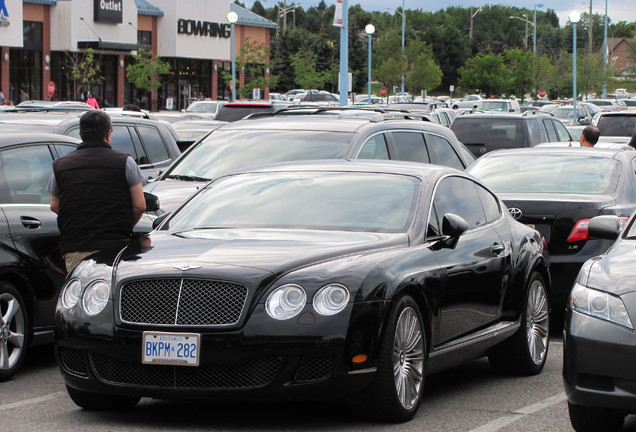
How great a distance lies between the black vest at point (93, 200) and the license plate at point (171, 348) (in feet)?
7.22

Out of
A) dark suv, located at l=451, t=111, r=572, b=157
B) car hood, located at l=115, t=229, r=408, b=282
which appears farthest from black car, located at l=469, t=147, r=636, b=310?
dark suv, located at l=451, t=111, r=572, b=157

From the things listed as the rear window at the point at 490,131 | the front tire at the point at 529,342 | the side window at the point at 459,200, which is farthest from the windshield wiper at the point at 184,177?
the rear window at the point at 490,131

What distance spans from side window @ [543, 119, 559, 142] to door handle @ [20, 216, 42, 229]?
16.8 meters

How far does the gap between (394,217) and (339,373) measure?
1.60 m

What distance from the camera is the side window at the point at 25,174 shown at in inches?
358

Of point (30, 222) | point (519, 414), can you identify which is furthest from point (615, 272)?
point (30, 222)

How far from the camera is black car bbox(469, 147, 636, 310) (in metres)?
10.9

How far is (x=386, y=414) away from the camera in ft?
22.6

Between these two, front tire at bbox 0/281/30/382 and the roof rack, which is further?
the roof rack

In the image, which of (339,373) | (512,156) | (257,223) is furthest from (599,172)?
(339,373)

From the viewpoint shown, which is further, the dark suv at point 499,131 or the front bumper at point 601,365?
the dark suv at point 499,131

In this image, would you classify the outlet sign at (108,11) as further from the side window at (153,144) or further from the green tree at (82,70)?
the side window at (153,144)

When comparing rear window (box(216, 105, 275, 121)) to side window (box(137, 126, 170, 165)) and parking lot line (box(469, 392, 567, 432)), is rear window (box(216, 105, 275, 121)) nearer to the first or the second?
side window (box(137, 126, 170, 165))

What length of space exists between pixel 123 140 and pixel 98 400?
6.92 m
